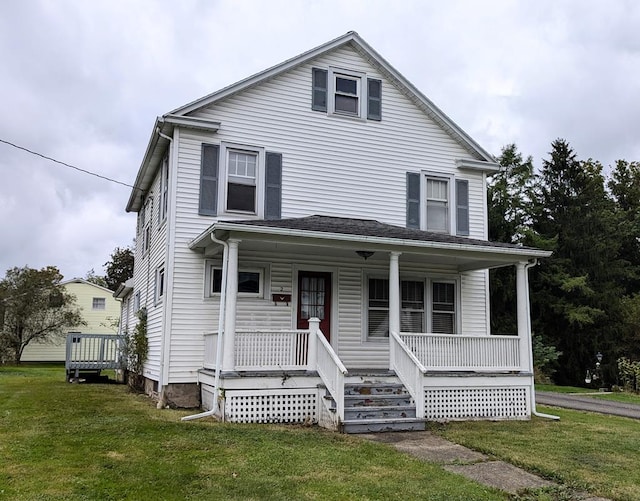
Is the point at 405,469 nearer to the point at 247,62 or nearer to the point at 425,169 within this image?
the point at 425,169

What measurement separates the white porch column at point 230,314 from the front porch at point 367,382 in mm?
129

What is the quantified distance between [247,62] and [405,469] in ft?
59.5

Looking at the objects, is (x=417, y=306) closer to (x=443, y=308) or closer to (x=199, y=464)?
(x=443, y=308)

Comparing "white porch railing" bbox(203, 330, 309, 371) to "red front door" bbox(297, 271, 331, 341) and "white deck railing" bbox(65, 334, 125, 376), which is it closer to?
"red front door" bbox(297, 271, 331, 341)

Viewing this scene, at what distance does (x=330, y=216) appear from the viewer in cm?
1290

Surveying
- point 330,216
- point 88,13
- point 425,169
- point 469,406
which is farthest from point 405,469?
point 88,13

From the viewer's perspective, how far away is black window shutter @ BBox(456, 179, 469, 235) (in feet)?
45.6

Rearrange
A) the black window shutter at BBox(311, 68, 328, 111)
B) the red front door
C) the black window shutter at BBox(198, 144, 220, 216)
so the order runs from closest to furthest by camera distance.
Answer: the black window shutter at BBox(198, 144, 220, 216)
the red front door
the black window shutter at BBox(311, 68, 328, 111)

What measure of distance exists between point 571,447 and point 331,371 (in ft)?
11.9

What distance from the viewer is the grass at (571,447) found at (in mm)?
6214

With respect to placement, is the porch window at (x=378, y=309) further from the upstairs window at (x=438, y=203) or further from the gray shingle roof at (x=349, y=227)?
the upstairs window at (x=438, y=203)

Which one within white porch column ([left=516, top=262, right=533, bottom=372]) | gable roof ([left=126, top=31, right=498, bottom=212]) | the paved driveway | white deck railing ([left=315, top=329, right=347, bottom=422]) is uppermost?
gable roof ([left=126, top=31, right=498, bottom=212])

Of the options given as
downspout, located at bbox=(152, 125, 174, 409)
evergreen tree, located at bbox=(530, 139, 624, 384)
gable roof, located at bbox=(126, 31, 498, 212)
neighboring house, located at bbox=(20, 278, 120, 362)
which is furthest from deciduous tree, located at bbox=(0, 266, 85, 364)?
evergreen tree, located at bbox=(530, 139, 624, 384)

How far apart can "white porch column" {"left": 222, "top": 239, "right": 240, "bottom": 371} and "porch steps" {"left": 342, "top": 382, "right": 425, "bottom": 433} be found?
200 centimetres
